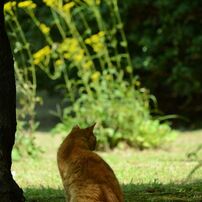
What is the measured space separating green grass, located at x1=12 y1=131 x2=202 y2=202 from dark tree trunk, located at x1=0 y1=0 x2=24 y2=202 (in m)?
0.64

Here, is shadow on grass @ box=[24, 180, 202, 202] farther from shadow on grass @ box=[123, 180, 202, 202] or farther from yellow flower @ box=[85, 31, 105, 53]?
yellow flower @ box=[85, 31, 105, 53]

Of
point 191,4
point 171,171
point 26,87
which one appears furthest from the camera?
point 191,4

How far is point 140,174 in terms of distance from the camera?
7406mm

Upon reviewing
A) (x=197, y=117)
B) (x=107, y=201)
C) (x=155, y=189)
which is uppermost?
(x=107, y=201)

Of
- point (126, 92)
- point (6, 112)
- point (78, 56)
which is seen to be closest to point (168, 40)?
point (126, 92)

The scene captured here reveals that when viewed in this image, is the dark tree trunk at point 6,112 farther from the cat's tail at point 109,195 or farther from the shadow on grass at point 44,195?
the cat's tail at point 109,195

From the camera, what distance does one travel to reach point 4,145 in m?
4.79

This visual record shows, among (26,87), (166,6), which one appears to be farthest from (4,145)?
(166,6)

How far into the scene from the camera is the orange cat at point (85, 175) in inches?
153

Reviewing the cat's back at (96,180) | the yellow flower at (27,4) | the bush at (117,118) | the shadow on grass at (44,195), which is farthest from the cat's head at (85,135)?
the bush at (117,118)

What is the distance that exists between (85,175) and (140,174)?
11.2 feet

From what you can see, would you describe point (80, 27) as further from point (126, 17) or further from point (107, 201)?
point (107, 201)

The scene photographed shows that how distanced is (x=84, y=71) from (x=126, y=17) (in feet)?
8.65

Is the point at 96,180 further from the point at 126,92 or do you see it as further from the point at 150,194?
the point at 126,92
